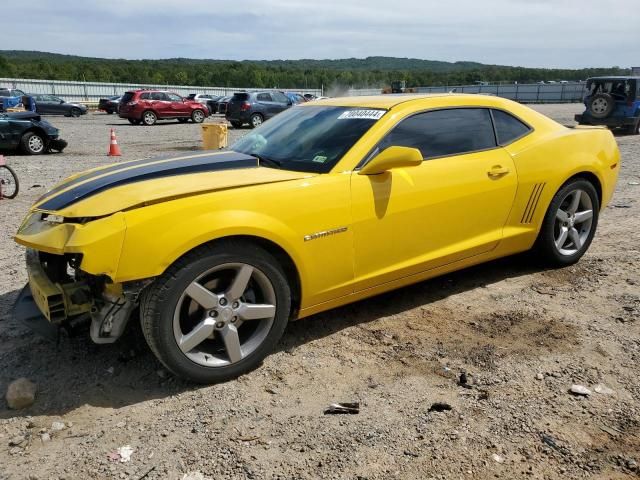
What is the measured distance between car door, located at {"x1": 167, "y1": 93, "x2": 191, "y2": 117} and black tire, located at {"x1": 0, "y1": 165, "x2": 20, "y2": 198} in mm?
18765

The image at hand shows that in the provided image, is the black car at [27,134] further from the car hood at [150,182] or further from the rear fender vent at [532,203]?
the rear fender vent at [532,203]

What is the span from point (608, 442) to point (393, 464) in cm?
101

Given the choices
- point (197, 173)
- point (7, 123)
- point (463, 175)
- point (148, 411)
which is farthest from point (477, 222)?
point (7, 123)

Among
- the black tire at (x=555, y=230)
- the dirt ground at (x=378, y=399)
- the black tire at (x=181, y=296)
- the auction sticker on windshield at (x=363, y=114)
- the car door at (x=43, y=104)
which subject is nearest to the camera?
the dirt ground at (x=378, y=399)

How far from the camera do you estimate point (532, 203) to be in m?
4.29

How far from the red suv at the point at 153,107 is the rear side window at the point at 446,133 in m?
23.4

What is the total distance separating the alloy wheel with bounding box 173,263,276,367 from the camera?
2920 millimetres

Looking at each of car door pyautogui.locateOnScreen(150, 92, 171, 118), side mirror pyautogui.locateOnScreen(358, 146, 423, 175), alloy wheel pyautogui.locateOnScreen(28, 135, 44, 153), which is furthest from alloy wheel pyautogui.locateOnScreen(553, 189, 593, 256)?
car door pyautogui.locateOnScreen(150, 92, 171, 118)

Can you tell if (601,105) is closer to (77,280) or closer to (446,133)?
(446,133)

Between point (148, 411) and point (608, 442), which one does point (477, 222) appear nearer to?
Answer: point (608, 442)

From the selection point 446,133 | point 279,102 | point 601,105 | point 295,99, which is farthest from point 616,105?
point 446,133

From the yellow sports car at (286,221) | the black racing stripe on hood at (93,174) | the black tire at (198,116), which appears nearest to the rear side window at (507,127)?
the yellow sports car at (286,221)

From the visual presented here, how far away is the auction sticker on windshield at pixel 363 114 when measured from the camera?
3.70 metres

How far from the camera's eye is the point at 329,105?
4117 mm
